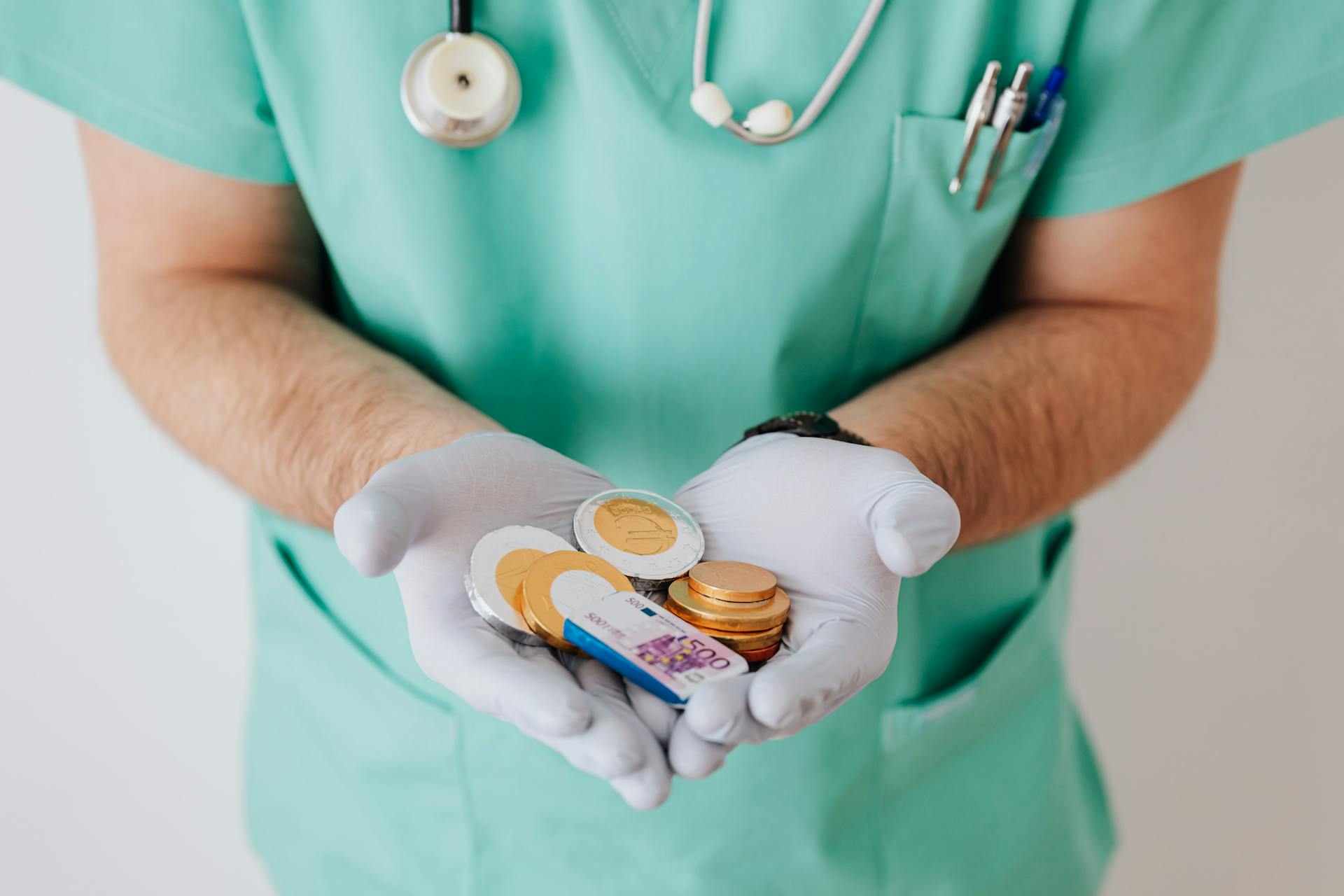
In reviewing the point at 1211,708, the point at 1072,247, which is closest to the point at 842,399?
the point at 1072,247

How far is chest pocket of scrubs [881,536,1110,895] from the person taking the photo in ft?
3.12

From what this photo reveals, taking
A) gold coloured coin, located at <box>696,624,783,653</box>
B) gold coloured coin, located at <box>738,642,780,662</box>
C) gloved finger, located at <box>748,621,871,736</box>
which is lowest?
gold coloured coin, located at <box>738,642,780,662</box>

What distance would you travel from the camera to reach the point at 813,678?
55cm

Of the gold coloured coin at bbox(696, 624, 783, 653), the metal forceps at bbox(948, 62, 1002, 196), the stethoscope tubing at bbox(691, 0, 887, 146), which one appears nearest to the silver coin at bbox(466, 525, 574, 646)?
the gold coloured coin at bbox(696, 624, 783, 653)

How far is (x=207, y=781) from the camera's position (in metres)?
1.50

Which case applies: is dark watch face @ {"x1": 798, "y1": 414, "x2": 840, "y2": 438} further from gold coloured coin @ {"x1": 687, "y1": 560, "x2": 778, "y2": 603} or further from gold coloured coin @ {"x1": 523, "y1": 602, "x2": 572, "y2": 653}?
gold coloured coin @ {"x1": 523, "y1": 602, "x2": 572, "y2": 653}

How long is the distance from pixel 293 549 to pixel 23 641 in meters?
0.70

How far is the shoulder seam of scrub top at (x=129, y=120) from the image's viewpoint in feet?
2.76

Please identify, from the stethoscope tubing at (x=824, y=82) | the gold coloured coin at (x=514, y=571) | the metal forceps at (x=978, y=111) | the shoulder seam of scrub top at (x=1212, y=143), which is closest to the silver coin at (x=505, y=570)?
the gold coloured coin at (x=514, y=571)

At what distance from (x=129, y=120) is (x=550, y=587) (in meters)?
0.56

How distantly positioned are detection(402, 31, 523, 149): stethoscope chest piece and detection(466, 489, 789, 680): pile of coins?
30cm

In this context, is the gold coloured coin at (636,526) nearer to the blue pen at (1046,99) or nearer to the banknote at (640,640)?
the banknote at (640,640)

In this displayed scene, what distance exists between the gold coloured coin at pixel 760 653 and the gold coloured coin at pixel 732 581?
0.03m

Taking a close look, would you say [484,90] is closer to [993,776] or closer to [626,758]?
[626,758]
